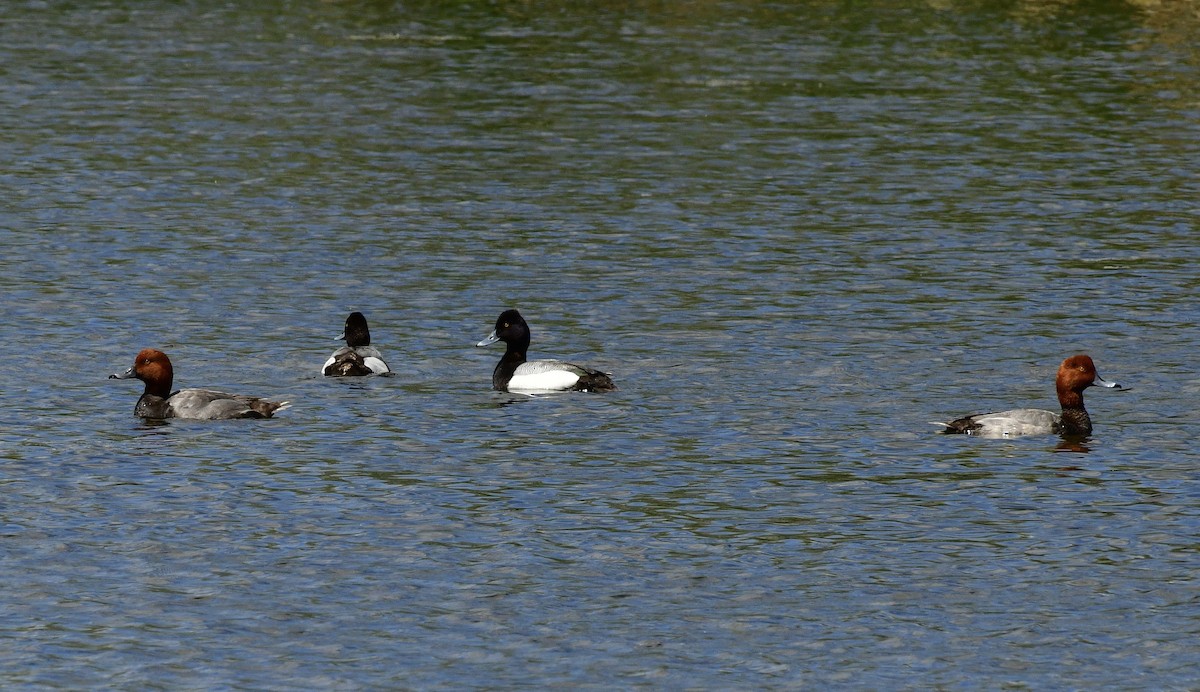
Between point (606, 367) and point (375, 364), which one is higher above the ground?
point (375, 364)

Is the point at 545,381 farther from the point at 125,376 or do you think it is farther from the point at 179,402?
the point at 125,376

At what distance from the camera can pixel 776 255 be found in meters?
35.0

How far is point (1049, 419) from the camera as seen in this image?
23.3 metres

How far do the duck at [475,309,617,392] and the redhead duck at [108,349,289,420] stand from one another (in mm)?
2968

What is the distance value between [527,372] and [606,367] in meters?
1.60

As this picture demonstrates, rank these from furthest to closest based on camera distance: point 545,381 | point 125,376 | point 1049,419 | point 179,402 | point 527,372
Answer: point 527,372 → point 545,381 → point 125,376 → point 179,402 → point 1049,419

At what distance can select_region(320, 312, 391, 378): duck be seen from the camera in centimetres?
2584

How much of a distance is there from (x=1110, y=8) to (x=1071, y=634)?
57.9 metres

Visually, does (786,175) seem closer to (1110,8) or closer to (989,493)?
(989,493)

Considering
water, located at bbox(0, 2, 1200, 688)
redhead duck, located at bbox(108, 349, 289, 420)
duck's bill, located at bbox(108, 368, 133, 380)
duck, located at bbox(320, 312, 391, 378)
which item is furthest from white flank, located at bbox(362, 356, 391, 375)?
duck's bill, located at bbox(108, 368, 133, 380)

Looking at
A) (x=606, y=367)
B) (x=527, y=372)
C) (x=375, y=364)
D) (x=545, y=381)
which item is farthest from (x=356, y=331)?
(x=606, y=367)

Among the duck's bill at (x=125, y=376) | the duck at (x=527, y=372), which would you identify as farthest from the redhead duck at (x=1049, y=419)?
the duck's bill at (x=125, y=376)

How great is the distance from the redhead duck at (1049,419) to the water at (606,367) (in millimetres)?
251

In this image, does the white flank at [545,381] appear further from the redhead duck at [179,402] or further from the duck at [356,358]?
the redhead duck at [179,402]
